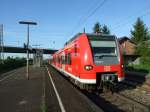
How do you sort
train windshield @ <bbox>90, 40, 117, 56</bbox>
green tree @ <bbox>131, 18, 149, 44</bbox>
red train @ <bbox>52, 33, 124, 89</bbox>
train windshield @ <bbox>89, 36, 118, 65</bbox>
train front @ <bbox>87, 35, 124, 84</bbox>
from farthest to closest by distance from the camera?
green tree @ <bbox>131, 18, 149, 44</bbox> < train windshield @ <bbox>90, 40, 117, 56</bbox> < train windshield @ <bbox>89, 36, 118, 65</bbox> < train front @ <bbox>87, 35, 124, 84</bbox> < red train @ <bbox>52, 33, 124, 89</bbox>

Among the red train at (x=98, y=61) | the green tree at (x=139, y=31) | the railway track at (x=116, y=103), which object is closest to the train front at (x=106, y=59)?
the red train at (x=98, y=61)

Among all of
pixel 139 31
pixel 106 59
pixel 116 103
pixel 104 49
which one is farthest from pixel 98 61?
pixel 139 31

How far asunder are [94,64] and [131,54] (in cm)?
5305

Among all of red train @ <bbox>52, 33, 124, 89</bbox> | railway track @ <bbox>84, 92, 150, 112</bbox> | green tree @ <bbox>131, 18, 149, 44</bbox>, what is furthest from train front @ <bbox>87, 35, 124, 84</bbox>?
green tree @ <bbox>131, 18, 149, 44</bbox>

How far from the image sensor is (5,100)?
11.8m

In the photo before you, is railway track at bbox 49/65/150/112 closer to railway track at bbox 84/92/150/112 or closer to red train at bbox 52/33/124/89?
railway track at bbox 84/92/150/112

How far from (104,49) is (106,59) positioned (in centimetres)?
56

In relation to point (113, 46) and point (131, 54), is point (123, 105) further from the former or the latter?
point (131, 54)

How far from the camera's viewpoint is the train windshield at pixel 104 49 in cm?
1342

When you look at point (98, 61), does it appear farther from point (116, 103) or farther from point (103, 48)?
point (116, 103)

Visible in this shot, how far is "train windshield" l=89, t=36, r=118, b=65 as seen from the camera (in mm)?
13422

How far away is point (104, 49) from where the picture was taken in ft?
45.2

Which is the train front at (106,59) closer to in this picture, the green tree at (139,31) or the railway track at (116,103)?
the railway track at (116,103)

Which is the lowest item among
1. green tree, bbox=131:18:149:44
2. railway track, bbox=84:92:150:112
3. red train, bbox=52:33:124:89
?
railway track, bbox=84:92:150:112
